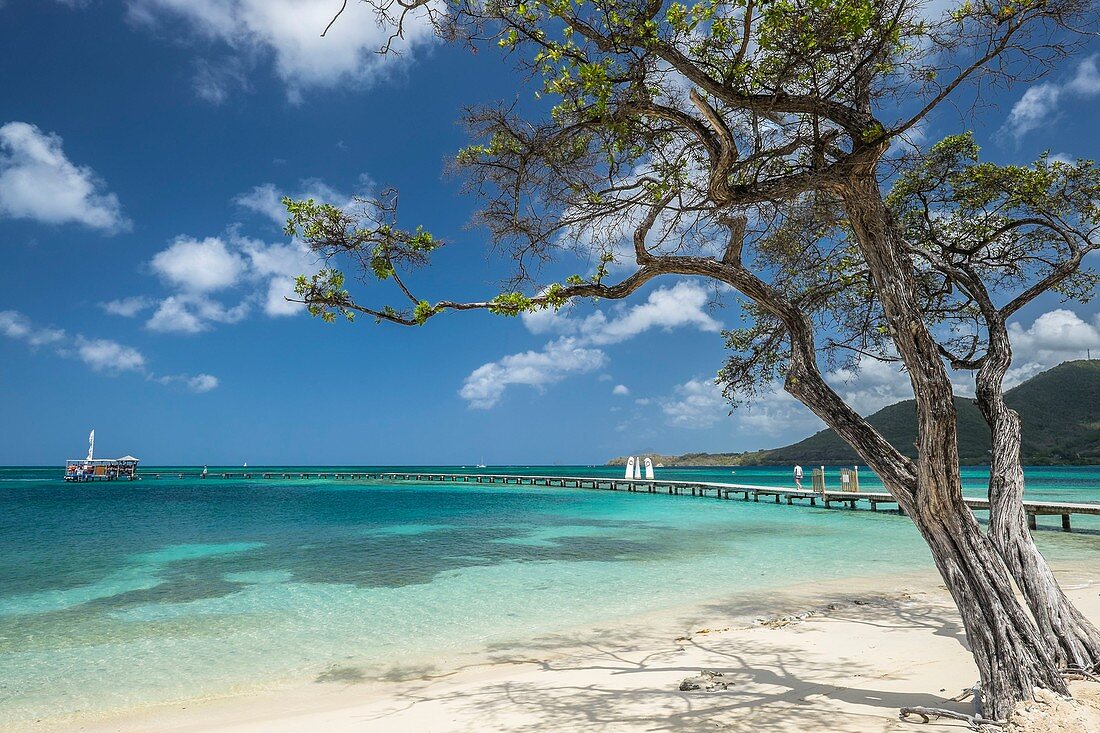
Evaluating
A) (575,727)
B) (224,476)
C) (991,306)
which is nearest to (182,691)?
(575,727)

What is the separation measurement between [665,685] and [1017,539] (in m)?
2.93

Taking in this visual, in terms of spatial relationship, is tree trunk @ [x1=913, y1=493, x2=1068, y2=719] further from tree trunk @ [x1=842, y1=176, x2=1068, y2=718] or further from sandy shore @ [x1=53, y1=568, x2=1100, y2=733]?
sandy shore @ [x1=53, y1=568, x2=1100, y2=733]

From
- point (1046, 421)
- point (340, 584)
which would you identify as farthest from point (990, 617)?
point (1046, 421)

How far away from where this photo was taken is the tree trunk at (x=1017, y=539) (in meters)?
3.88

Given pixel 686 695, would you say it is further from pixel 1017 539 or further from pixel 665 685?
pixel 1017 539

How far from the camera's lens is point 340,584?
38.2 feet

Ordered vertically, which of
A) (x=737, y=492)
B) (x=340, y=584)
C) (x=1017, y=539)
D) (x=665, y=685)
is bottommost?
(x=737, y=492)

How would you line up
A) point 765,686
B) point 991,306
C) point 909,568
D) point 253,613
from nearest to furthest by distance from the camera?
point 765,686
point 991,306
point 253,613
point 909,568

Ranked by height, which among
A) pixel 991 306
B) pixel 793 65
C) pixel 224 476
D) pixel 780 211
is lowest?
pixel 224 476

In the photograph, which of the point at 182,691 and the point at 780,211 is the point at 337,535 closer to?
the point at 182,691

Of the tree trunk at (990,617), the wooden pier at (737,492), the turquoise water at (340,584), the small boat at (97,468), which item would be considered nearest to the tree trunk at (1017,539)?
the tree trunk at (990,617)

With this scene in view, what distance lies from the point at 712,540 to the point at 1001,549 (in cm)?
1382

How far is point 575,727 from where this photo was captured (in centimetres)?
423

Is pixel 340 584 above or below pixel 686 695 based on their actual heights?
below
